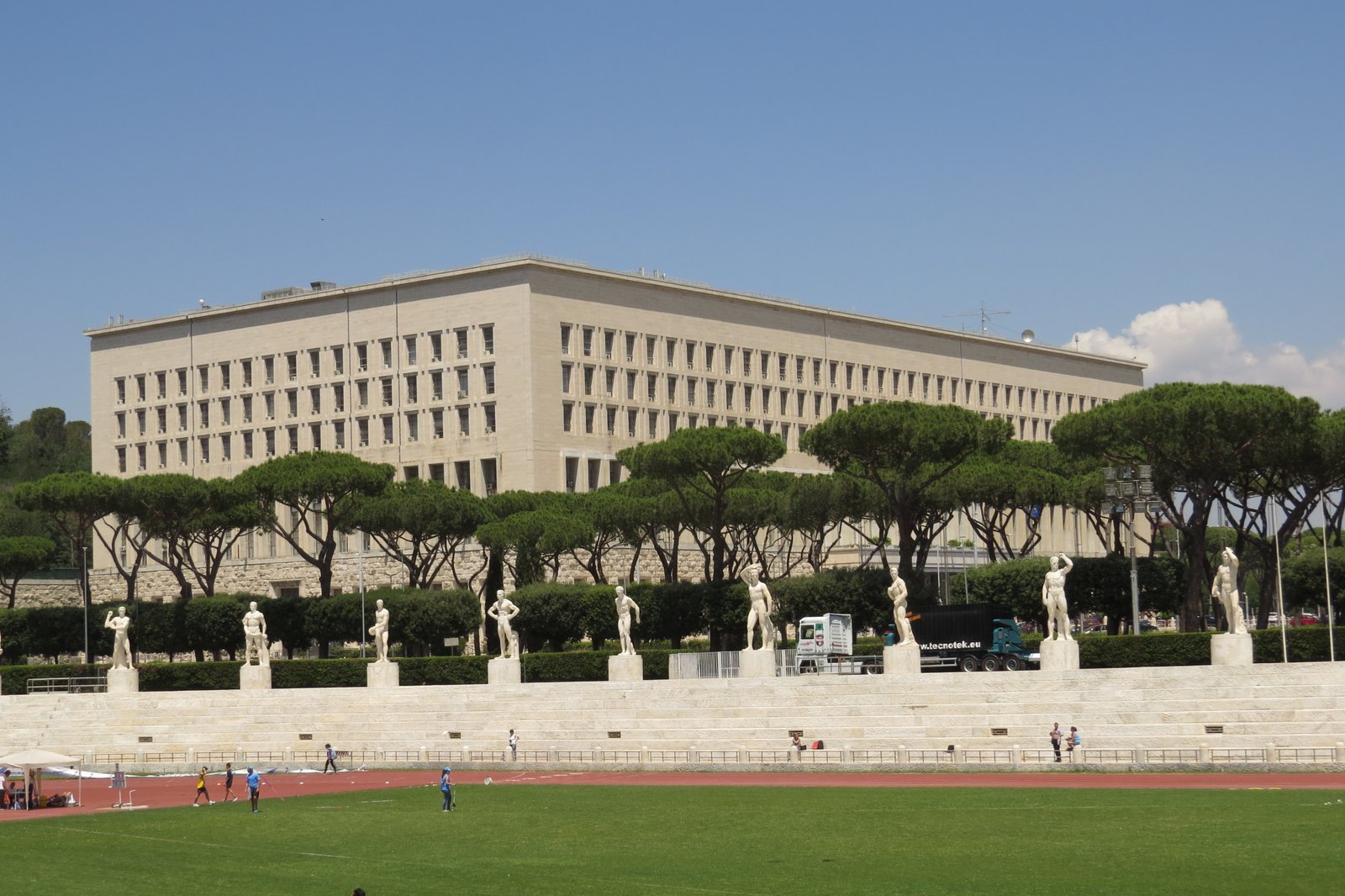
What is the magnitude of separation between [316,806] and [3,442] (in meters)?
127

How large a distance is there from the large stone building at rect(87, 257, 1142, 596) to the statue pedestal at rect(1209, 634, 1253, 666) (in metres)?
62.1

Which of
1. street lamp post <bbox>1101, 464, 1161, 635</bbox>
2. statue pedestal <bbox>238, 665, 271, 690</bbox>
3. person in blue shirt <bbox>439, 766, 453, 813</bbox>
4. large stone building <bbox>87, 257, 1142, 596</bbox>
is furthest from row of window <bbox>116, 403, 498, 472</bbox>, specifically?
person in blue shirt <bbox>439, 766, 453, 813</bbox>

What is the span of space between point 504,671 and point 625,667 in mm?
4987

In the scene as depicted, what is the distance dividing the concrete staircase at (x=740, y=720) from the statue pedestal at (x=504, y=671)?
1.76m

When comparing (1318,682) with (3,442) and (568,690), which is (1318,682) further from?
(3,442)

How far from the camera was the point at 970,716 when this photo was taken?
50.2 metres

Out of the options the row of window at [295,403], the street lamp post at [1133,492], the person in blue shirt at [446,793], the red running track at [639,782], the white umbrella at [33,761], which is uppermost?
the row of window at [295,403]

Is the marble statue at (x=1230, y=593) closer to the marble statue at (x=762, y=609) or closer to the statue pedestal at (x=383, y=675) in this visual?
the marble statue at (x=762, y=609)

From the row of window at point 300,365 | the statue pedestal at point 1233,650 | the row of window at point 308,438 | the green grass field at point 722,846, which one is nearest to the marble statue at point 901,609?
the statue pedestal at point 1233,650

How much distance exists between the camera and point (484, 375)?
111 m

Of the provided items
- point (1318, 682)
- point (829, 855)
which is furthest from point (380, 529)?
point (829, 855)

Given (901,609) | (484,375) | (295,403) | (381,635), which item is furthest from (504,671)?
(295,403)

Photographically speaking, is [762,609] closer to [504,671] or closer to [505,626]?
[505,626]

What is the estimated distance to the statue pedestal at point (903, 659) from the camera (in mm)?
54312
